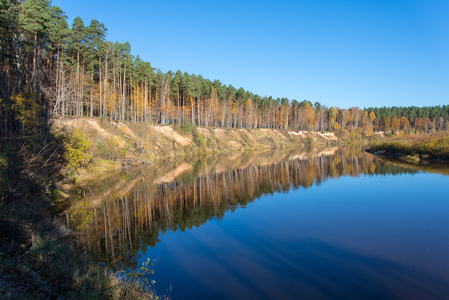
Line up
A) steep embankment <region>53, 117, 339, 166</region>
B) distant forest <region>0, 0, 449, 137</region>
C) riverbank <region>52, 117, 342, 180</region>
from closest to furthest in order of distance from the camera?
distant forest <region>0, 0, 449, 137</region> → riverbank <region>52, 117, 342, 180</region> → steep embankment <region>53, 117, 339, 166</region>

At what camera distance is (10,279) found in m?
5.84

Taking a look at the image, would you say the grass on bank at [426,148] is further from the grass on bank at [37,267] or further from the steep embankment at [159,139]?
the grass on bank at [37,267]

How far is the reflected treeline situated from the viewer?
503 inches

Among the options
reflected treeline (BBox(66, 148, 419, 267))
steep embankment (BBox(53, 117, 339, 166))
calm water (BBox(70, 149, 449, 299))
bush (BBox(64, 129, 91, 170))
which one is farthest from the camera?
steep embankment (BBox(53, 117, 339, 166))

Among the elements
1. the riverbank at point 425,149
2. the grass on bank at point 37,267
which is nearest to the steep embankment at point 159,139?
the grass on bank at point 37,267

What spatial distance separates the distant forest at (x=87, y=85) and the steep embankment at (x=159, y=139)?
329cm

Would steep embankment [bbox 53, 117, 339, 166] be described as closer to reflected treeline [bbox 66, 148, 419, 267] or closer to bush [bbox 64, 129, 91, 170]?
bush [bbox 64, 129, 91, 170]

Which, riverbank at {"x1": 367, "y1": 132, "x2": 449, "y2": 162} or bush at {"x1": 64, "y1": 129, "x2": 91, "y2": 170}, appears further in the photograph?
riverbank at {"x1": 367, "y1": 132, "x2": 449, "y2": 162}

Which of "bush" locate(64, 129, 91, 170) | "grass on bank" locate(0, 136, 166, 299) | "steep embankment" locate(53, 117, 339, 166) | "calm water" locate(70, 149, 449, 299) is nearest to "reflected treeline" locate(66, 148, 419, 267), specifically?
"calm water" locate(70, 149, 449, 299)

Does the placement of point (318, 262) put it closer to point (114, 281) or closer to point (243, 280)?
point (243, 280)

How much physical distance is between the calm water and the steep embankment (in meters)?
14.8

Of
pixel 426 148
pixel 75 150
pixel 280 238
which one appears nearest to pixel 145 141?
pixel 75 150

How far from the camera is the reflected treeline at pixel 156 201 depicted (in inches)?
503

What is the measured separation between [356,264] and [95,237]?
473 inches
